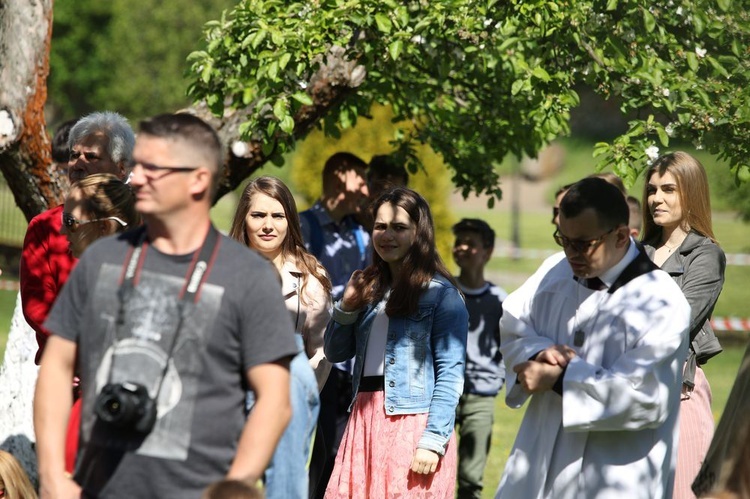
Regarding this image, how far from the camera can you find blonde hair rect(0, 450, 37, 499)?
4840 millimetres

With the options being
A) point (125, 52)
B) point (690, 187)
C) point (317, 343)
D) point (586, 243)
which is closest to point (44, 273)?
point (317, 343)

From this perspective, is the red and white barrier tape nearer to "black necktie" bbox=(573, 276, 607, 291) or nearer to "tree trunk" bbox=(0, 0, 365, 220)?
"tree trunk" bbox=(0, 0, 365, 220)

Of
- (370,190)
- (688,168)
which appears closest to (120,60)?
(370,190)

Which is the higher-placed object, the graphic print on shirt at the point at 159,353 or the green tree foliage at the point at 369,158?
the green tree foliage at the point at 369,158

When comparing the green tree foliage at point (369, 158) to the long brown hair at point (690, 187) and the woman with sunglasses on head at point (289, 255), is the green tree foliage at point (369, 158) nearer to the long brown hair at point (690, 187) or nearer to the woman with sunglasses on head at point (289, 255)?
the woman with sunglasses on head at point (289, 255)

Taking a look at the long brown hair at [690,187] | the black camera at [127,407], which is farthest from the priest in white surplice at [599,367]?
the black camera at [127,407]

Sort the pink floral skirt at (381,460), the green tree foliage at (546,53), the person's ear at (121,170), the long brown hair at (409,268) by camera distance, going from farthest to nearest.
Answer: the green tree foliage at (546,53) → the person's ear at (121,170) → the long brown hair at (409,268) → the pink floral skirt at (381,460)

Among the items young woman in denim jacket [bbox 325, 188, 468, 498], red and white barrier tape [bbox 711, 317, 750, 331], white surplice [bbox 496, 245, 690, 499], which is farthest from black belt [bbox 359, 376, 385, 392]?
red and white barrier tape [bbox 711, 317, 750, 331]

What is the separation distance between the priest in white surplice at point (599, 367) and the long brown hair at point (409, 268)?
88 centimetres

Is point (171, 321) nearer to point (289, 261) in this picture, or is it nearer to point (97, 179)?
point (97, 179)

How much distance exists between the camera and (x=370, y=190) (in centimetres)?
812

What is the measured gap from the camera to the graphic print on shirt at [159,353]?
342 cm

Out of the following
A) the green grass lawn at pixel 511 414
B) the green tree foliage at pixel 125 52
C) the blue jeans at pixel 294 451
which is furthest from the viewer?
the green tree foliage at pixel 125 52

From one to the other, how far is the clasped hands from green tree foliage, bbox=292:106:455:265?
15510 millimetres
